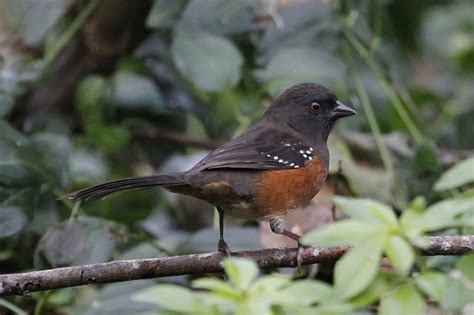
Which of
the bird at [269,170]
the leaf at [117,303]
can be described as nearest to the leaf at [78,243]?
the leaf at [117,303]

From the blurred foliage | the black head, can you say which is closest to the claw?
the blurred foliage

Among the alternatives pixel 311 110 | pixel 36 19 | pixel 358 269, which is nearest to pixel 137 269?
pixel 358 269

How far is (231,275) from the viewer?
4.91 ft

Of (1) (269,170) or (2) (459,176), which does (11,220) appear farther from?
(2) (459,176)

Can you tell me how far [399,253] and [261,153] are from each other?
1.82 metres

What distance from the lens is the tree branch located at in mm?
2287

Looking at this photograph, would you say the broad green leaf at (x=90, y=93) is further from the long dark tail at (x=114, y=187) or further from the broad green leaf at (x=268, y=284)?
the broad green leaf at (x=268, y=284)

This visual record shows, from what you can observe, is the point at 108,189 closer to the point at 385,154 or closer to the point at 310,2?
the point at 385,154

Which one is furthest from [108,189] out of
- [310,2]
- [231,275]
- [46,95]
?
[310,2]

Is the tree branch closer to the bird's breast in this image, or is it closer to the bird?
the bird

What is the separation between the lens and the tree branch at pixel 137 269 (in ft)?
7.50

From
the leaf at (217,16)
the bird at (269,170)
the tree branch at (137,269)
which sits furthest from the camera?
the leaf at (217,16)

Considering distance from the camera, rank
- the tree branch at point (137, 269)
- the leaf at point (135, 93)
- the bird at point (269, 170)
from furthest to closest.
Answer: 1. the leaf at point (135, 93)
2. the bird at point (269, 170)
3. the tree branch at point (137, 269)

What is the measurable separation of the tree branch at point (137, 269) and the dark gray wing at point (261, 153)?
649 millimetres
